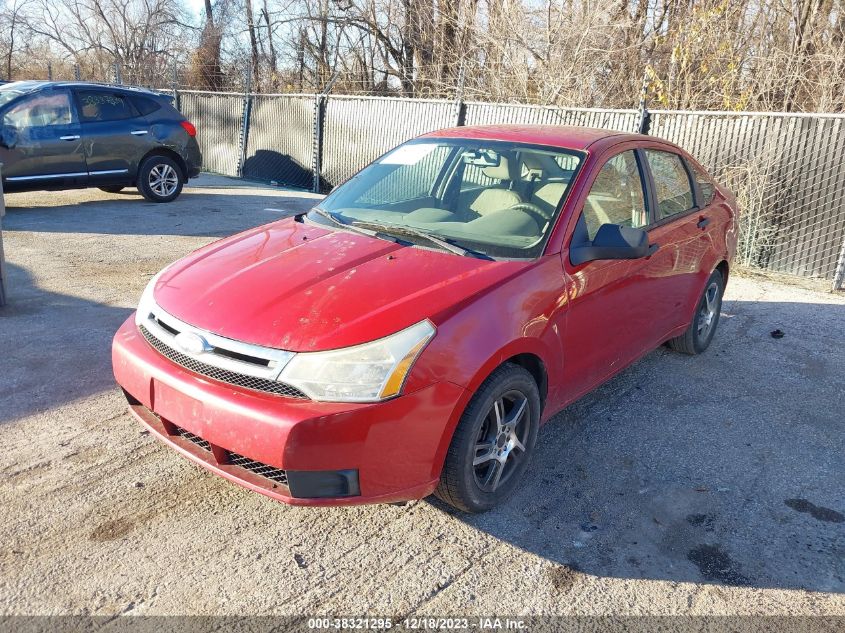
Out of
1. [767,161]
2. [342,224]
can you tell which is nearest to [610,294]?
Answer: [342,224]

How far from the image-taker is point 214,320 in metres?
2.80

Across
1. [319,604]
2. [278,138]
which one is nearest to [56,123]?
[278,138]

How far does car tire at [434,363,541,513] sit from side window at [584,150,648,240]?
103 centimetres

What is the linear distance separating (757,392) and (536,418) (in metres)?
2.31

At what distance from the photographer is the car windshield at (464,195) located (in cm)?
349

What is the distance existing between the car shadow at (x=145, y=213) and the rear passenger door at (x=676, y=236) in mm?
5472

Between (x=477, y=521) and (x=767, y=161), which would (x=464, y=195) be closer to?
(x=477, y=521)

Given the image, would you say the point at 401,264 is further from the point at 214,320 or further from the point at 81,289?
the point at 81,289

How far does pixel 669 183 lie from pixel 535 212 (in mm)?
1516

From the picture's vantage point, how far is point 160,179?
1055 cm

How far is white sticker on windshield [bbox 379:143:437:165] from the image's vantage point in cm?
431

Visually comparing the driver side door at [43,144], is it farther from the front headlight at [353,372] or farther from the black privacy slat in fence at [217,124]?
the front headlight at [353,372]

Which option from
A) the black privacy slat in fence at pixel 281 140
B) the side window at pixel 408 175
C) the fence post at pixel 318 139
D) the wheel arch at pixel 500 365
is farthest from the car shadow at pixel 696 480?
the black privacy slat in fence at pixel 281 140

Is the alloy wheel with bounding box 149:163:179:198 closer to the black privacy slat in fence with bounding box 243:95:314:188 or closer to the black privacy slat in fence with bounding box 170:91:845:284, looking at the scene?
the black privacy slat in fence with bounding box 243:95:314:188
